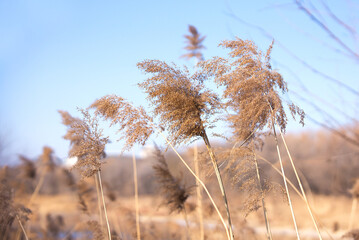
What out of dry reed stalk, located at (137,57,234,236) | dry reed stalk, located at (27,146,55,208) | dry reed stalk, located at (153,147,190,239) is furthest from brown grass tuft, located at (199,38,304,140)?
dry reed stalk, located at (27,146,55,208)

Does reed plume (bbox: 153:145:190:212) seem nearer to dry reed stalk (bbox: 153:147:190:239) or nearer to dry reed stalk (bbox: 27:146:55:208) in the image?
dry reed stalk (bbox: 153:147:190:239)

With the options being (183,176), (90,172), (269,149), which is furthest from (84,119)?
(269,149)

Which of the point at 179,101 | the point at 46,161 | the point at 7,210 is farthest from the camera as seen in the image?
the point at 46,161

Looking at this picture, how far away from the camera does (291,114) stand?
10.6 feet

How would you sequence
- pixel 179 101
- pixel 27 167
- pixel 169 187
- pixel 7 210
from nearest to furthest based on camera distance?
1. pixel 179 101
2. pixel 7 210
3. pixel 169 187
4. pixel 27 167

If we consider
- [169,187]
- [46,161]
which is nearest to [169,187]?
[169,187]

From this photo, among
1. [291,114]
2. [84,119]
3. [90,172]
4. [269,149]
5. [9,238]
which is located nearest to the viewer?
[291,114]

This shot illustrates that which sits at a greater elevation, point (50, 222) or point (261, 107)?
point (261, 107)

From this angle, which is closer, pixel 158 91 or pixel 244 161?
pixel 158 91

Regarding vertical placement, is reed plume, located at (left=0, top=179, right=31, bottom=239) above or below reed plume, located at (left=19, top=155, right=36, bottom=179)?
below

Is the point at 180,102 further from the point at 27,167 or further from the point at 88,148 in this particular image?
the point at 27,167

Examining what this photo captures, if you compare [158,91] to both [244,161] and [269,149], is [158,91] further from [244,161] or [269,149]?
[269,149]

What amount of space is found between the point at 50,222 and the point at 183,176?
5.43 m

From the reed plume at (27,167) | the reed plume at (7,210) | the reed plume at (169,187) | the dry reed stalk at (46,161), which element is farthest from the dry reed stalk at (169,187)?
the reed plume at (27,167)
